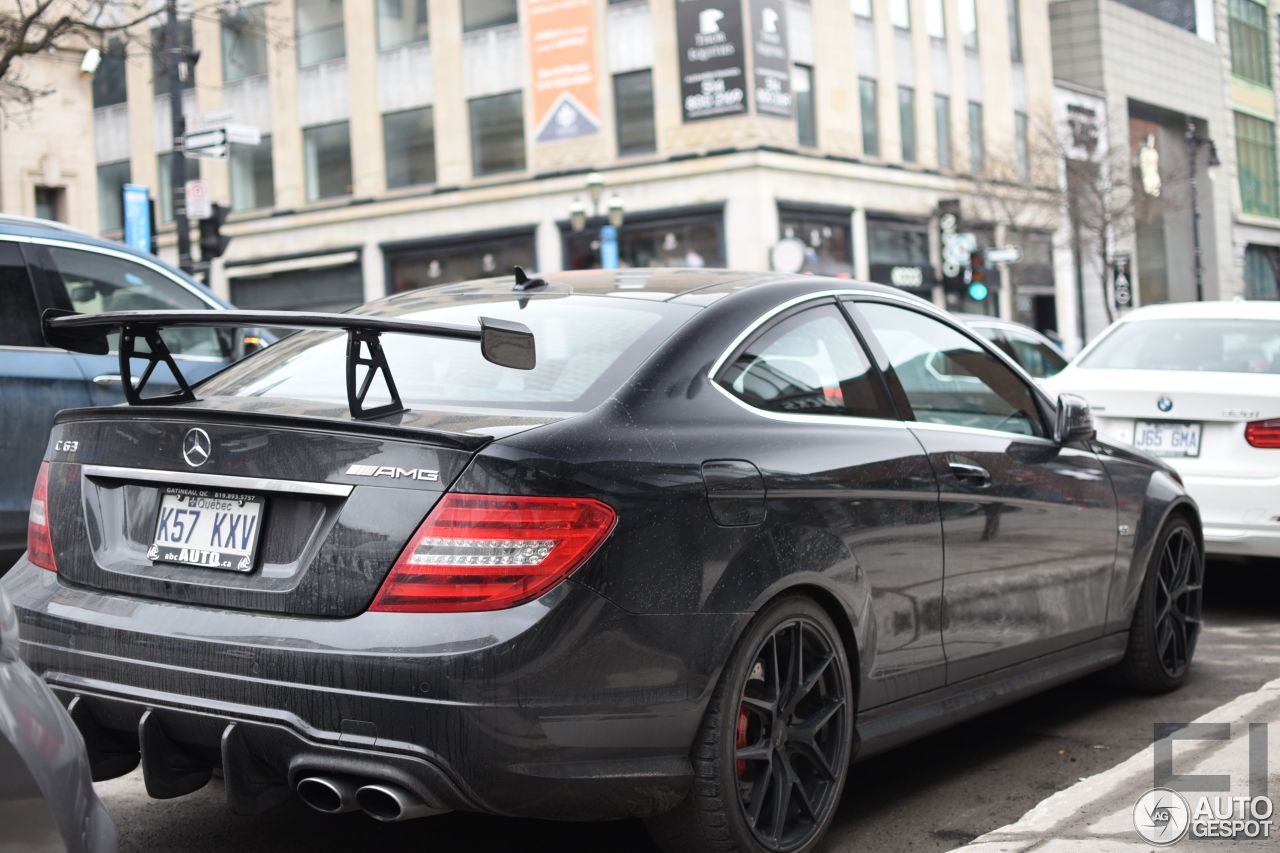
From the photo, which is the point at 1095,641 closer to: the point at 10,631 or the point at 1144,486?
the point at 1144,486

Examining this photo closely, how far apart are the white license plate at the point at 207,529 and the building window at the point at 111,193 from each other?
43.5m

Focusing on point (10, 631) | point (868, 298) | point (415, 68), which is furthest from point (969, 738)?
point (415, 68)

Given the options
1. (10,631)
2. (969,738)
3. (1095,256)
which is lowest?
(969,738)

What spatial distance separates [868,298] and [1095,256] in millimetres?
45420

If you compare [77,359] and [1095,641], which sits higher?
[77,359]

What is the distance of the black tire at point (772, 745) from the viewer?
3609mm

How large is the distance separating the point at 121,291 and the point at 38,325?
581 millimetres

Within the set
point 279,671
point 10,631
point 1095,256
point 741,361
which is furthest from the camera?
point 1095,256

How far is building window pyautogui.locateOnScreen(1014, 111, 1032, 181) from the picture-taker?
44625mm

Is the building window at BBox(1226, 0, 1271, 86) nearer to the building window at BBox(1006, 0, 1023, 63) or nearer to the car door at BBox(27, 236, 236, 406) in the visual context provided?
the building window at BBox(1006, 0, 1023, 63)

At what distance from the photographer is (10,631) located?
2.46 metres

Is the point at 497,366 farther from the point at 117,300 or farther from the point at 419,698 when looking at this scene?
the point at 117,300

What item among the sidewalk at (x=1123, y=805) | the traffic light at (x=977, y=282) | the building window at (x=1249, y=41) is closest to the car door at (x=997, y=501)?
the sidewalk at (x=1123, y=805)

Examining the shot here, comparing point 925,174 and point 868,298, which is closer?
point 868,298
